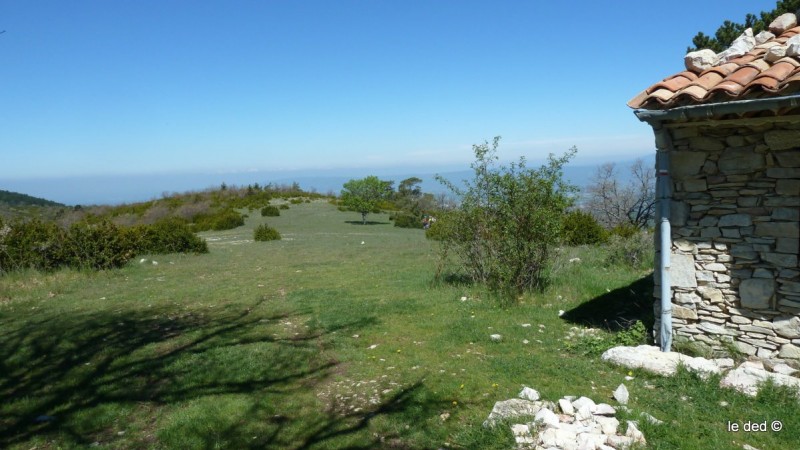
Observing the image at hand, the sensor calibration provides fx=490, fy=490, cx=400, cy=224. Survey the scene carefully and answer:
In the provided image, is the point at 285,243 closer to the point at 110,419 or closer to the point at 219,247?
the point at 219,247

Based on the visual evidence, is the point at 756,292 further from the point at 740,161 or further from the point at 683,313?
the point at 740,161

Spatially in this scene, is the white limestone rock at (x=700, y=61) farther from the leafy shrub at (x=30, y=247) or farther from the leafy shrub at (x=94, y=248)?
the leafy shrub at (x=30, y=247)

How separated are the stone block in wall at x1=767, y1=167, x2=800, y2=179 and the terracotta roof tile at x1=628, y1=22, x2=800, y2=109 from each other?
0.93 metres

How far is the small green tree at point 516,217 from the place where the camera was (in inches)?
369

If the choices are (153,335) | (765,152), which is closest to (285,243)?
(153,335)

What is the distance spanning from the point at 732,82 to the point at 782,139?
825 mm

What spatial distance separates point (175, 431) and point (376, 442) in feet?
6.58

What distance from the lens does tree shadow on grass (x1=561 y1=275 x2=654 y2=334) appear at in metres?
7.47

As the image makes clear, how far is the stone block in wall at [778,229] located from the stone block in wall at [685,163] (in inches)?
34.8

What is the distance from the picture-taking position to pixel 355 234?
84.3 ft

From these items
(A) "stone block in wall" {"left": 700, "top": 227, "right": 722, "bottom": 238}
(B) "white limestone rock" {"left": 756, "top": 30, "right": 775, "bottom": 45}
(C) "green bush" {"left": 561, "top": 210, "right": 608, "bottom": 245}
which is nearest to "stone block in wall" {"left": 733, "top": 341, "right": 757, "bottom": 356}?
(A) "stone block in wall" {"left": 700, "top": 227, "right": 722, "bottom": 238}

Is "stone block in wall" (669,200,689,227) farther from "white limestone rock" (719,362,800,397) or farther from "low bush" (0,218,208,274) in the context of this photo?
"low bush" (0,218,208,274)

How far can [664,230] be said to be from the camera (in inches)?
229

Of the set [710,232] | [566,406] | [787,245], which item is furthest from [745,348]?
[566,406]
